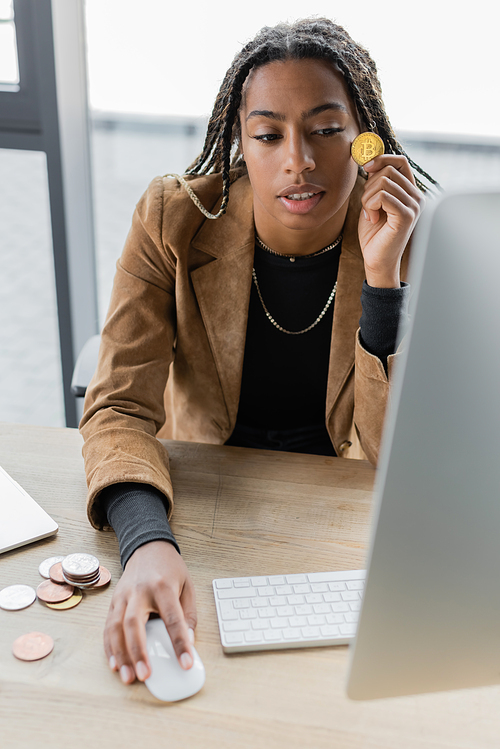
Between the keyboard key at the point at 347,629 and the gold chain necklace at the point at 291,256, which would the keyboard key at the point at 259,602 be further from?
the gold chain necklace at the point at 291,256

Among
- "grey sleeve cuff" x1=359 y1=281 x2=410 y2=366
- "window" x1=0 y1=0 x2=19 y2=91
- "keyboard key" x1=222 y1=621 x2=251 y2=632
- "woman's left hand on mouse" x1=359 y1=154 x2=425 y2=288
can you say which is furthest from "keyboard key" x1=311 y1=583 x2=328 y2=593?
"window" x1=0 y1=0 x2=19 y2=91

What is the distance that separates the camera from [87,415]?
1132mm

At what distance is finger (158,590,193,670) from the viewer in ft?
2.28

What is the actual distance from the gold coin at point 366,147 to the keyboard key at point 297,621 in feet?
2.64

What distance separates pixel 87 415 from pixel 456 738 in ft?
2.52

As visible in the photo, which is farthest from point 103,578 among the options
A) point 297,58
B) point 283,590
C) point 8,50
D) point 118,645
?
point 8,50

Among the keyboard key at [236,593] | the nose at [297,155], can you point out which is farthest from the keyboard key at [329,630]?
the nose at [297,155]

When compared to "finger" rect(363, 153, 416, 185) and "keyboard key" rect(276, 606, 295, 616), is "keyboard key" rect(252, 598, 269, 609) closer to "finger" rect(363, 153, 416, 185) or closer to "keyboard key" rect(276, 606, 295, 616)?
"keyboard key" rect(276, 606, 295, 616)

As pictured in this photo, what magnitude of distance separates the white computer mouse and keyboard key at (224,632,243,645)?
0.13 ft

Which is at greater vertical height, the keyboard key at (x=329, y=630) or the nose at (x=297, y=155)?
the nose at (x=297, y=155)

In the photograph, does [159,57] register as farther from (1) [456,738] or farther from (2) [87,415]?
(1) [456,738]

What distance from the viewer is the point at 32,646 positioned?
72 centimetres

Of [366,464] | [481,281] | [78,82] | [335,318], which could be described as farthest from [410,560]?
[78,82]

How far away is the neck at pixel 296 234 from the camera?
129cm
